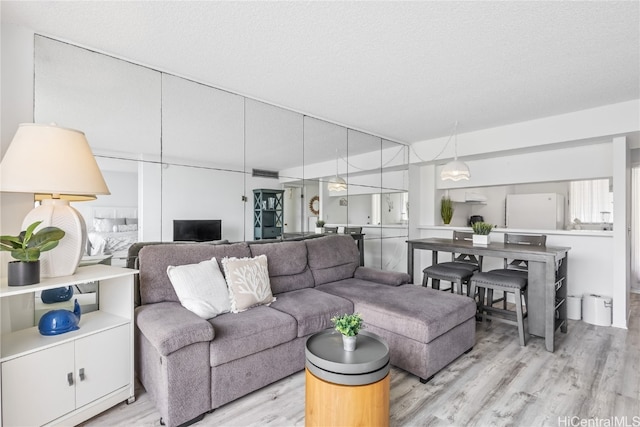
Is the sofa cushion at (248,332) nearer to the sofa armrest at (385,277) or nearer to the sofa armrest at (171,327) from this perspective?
the sofa armrest at (171,327)

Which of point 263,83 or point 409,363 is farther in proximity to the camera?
point 263,83

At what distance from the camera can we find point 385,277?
3.25m

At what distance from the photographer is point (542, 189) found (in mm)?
6523

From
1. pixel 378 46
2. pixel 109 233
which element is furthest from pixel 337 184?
pixel 109 233

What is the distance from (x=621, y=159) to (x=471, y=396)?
3179 millimetres

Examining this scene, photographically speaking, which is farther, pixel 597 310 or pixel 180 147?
pixel 597 310

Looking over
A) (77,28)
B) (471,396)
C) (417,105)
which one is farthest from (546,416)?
(77,28)

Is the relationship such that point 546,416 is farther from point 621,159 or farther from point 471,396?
point 621,159

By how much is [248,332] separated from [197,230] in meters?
1.19

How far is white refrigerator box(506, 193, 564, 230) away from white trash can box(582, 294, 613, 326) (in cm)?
247

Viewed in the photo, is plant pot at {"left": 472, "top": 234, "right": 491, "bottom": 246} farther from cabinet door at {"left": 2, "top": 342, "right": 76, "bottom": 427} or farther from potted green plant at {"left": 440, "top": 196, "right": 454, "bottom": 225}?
cabinet door at {"left": 2, "top": 342, "right": 76, "bottom": 427}

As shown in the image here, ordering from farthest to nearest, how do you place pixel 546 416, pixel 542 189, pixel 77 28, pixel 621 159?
pixel 542 189 < pixel 621 159 < pixel 77 28 < pixel 546 416

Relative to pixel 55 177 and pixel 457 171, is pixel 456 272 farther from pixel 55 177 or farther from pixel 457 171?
pixel 55 177

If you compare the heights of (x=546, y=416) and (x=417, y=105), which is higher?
(x=417, y=105)
